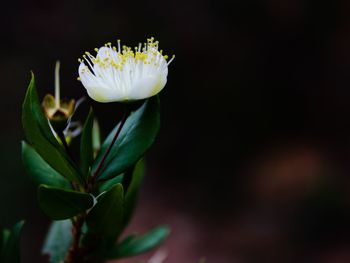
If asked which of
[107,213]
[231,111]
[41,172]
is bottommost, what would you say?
[107,213]

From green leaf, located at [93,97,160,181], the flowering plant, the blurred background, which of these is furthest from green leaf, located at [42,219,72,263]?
the blurred background

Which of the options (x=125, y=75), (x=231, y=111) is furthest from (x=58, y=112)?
(x=231, y=111)

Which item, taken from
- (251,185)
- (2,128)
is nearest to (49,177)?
(2,128)

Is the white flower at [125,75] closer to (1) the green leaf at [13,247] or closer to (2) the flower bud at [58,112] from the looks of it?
(2) the flower bud at [58,112]

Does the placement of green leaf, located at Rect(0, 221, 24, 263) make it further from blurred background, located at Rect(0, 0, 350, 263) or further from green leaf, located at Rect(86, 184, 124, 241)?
blurred background, located at Rect(0, 0, 350, 263)

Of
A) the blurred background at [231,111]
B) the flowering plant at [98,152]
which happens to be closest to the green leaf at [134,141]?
the flowering plant at [98,152]

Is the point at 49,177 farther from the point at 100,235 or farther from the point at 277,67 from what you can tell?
the point at 277,67

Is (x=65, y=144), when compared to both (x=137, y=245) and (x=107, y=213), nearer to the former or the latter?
(x=107, y=213)
